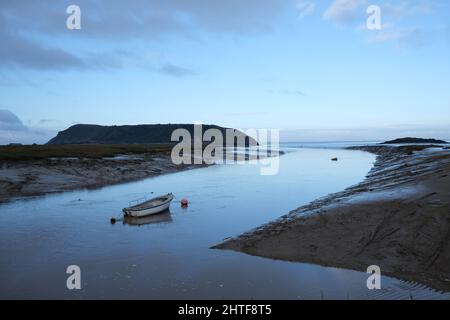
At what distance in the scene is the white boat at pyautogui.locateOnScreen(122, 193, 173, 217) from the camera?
2377 centimetres

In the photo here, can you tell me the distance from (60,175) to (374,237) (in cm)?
3725

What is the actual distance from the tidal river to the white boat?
736mm

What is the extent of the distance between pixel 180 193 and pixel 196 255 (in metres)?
19.5

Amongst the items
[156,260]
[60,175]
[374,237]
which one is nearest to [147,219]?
[156,260]

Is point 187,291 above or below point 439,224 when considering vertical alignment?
below

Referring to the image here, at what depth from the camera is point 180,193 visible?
115ft

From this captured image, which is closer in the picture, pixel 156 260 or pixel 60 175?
pixel 156 260

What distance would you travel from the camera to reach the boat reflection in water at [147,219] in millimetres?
22844

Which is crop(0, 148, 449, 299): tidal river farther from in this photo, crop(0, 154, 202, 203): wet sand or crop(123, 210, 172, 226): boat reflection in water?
crop(0, 154, 202, 203): wet sand

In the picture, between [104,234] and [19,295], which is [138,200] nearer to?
[104,234]

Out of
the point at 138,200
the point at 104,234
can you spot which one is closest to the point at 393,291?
the point at 104,234

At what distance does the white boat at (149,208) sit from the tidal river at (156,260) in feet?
2.41

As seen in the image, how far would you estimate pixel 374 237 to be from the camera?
1558cm

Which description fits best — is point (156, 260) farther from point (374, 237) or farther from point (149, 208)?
point (149, 208)
